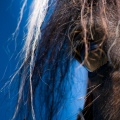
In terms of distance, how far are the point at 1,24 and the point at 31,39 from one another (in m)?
0.16

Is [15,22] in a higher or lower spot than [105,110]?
higher

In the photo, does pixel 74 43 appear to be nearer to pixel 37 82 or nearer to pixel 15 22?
pixel 37 82

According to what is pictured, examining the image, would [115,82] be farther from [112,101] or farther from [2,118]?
[2,118]

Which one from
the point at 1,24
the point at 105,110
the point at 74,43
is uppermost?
the point at 1,24

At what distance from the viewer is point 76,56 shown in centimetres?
27

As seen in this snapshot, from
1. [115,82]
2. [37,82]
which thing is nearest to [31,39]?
[37,82]

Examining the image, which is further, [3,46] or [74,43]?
[3,46]

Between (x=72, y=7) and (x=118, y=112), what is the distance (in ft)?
0.64

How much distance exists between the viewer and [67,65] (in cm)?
31

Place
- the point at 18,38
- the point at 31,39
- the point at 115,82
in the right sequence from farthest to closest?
the point at 18,38
the point at 31,39
the point at 115,82

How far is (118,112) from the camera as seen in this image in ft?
0.72

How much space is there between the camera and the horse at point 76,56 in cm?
22

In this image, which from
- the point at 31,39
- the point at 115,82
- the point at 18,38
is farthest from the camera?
the point at 18,38

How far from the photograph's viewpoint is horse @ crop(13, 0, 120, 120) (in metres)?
0.22
